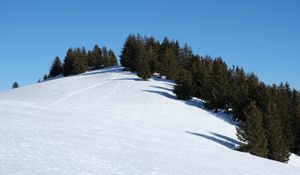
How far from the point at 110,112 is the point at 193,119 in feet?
32.3

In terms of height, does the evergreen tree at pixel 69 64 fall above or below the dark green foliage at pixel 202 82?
above

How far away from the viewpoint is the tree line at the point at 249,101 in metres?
38.6

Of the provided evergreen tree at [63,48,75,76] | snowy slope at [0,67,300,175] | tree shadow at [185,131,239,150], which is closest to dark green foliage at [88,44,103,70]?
evergreen tree at [63,48,75,76]

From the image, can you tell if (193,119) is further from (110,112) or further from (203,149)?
(203,149)

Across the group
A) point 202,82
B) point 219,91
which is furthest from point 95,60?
point 219,91

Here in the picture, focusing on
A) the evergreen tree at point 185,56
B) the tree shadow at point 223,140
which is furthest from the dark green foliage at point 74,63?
the tree shadow at point 223,140

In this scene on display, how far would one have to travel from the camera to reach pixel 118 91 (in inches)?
2505

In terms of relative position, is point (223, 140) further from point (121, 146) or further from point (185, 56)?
point (185, 56)

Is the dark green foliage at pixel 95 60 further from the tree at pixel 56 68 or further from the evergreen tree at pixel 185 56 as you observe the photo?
the evergreen tree at pixel 185 56

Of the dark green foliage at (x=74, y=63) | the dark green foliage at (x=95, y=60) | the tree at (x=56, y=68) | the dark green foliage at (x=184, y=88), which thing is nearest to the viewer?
the dark green foliage at (x=184, y=88)

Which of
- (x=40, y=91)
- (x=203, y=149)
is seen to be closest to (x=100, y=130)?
(x=203, y=149)

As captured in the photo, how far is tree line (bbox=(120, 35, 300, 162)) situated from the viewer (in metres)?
38.6

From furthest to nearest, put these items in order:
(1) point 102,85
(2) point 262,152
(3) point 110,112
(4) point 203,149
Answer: (1) point 102,85 → (3) point 110,112 → (2) point 262,152 → (4) point 203,149

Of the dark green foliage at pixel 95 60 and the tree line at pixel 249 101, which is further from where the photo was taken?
the dark green foliage at pixel 95 60
